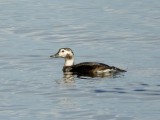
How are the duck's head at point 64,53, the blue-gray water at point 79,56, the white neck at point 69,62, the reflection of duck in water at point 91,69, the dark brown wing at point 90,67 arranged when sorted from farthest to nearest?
the duck's head at point 64,53, the white neck at point 69,62, the dark brown wing at point 90,67, the reflection of duck in water at point 91,69, the blue-gray water at point 79,56

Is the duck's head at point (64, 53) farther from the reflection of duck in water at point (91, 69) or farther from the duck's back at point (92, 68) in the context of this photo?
the duck's back at point (92, 68)

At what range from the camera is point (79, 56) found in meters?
31.9

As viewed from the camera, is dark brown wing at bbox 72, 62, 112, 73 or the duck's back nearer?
the duck's back

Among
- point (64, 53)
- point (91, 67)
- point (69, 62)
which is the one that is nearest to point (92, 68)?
point (91, 67)

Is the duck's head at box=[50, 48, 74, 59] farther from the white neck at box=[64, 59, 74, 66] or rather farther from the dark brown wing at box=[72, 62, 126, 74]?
the dark brown wing at box=[72, 62, 126, 74]

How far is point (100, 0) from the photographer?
46.3 m

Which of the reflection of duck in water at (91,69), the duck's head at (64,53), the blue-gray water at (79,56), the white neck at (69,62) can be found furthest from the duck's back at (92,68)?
the duck's head at (64,53)

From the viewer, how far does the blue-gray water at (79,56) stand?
2289cm

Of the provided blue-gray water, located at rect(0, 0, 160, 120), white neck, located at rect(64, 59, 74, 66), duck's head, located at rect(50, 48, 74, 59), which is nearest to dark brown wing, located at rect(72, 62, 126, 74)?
blue-gray water, located at rect(0, 0, 160, 120)

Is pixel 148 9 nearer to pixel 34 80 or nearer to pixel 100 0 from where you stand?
pixel 100 0

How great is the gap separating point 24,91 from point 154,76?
12.4ft

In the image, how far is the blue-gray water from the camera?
901 inches

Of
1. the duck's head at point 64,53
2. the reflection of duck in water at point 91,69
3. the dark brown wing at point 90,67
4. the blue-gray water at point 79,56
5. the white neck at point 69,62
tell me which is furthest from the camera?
the duck's head at point 64,53

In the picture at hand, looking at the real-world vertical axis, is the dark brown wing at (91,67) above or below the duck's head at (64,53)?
below
